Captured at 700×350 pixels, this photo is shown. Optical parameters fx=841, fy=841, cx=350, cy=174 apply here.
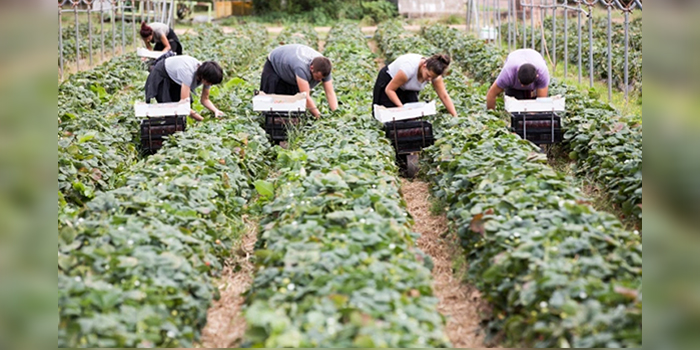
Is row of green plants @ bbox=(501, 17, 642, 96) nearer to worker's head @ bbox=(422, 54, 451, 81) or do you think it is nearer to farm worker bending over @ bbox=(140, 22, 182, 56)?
worker's head @ bbox=(422, 54, 451, 81)

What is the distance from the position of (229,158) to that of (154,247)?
9.22ft

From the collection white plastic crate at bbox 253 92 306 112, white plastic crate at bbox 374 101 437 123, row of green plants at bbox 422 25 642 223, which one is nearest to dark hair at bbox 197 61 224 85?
white plastic crate at bbox 253 92 306 112

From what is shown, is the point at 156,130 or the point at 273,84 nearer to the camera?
the point at 156,130

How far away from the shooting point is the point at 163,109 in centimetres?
961

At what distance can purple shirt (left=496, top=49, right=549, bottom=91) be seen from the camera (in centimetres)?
952

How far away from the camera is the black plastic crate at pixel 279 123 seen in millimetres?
10086

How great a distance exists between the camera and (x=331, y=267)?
5098 millimetres

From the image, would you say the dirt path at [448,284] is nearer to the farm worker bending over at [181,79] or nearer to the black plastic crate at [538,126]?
the black plastic crate at [538,126]

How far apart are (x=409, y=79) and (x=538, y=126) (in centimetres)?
154

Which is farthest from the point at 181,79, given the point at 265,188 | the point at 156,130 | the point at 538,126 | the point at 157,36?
the point at 157,36

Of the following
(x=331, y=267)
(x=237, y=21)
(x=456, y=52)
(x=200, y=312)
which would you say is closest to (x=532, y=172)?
(x=331, y=267)

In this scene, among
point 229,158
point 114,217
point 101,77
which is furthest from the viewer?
point 101,77

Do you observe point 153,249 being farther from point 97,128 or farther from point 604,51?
point 604,51
